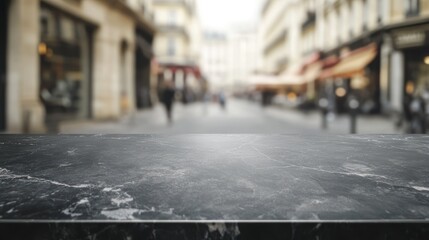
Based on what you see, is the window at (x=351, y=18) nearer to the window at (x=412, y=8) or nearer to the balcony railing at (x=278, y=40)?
the window at (x=412, y=8)

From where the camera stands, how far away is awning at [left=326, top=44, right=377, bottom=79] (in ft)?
62.4

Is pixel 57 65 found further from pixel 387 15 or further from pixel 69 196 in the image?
pixel 387 15

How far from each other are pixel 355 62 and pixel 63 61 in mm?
13907

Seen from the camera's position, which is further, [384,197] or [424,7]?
[424,7]

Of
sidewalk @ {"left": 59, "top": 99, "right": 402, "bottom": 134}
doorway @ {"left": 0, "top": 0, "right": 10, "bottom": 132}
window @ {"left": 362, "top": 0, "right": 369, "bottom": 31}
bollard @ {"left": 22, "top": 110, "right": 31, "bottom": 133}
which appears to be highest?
window @ {"left": 362, "top": 0, "right": 369, "bottom": 31}

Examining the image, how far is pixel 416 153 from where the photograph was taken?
2.09 m

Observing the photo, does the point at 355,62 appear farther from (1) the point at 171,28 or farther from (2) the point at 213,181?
(1) the point at 171,28

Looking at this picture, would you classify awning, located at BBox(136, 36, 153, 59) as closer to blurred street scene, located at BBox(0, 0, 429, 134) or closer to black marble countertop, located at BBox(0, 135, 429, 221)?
blurred street scene, located at BBox(0, 0, 429, 134)

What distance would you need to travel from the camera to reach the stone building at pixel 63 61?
10.5m

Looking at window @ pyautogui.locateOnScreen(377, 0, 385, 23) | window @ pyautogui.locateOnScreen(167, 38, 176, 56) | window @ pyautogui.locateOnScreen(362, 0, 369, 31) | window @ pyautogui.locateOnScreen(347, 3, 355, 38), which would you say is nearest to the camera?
window @ pyautogui.locateOnScreen(377, 0, 385, 23)

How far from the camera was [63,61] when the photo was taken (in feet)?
45.4

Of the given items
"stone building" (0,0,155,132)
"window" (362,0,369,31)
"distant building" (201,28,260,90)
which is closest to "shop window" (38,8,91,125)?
"stone building" (0,0,155,132)

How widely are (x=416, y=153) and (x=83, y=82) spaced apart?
47.4ft
